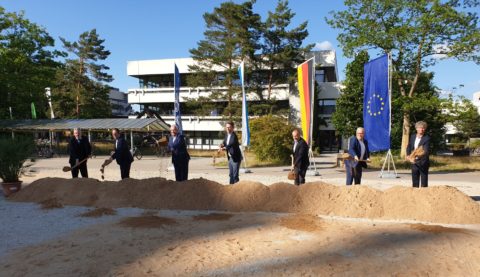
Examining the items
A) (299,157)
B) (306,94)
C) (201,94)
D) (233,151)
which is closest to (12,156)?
(233,151)

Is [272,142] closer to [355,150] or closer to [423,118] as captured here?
[355,150]

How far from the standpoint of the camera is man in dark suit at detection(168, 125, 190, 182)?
838 centimetres

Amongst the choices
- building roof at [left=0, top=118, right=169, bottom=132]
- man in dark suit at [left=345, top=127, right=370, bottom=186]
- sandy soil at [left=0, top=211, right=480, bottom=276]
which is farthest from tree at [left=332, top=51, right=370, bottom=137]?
sandy soil at [left=0, top=211, right=480, bottom=276]

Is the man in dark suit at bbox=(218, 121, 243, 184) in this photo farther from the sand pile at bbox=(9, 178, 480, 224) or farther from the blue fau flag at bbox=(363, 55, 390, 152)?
the blue fau flag at bbox=(363, 55, 390, 152)

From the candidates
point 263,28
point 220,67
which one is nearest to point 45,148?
point 220,67

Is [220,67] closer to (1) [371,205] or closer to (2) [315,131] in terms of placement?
(2) [315,131]

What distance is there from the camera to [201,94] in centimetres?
4144

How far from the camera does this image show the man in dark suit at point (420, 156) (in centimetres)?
689

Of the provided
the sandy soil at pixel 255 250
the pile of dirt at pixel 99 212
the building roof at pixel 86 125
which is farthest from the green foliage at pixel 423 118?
the pile of dirt at pixel 99 212

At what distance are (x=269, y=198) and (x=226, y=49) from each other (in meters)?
29.5

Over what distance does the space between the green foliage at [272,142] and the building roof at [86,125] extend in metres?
11.6

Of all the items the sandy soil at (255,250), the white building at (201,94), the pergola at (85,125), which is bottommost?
the sandy soil at (255,250)

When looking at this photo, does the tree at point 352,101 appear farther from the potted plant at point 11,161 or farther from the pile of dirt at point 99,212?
the pile of dirt at point 99,212

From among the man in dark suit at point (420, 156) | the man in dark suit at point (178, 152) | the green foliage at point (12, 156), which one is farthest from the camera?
the man in dark suit at point (178, 152)
